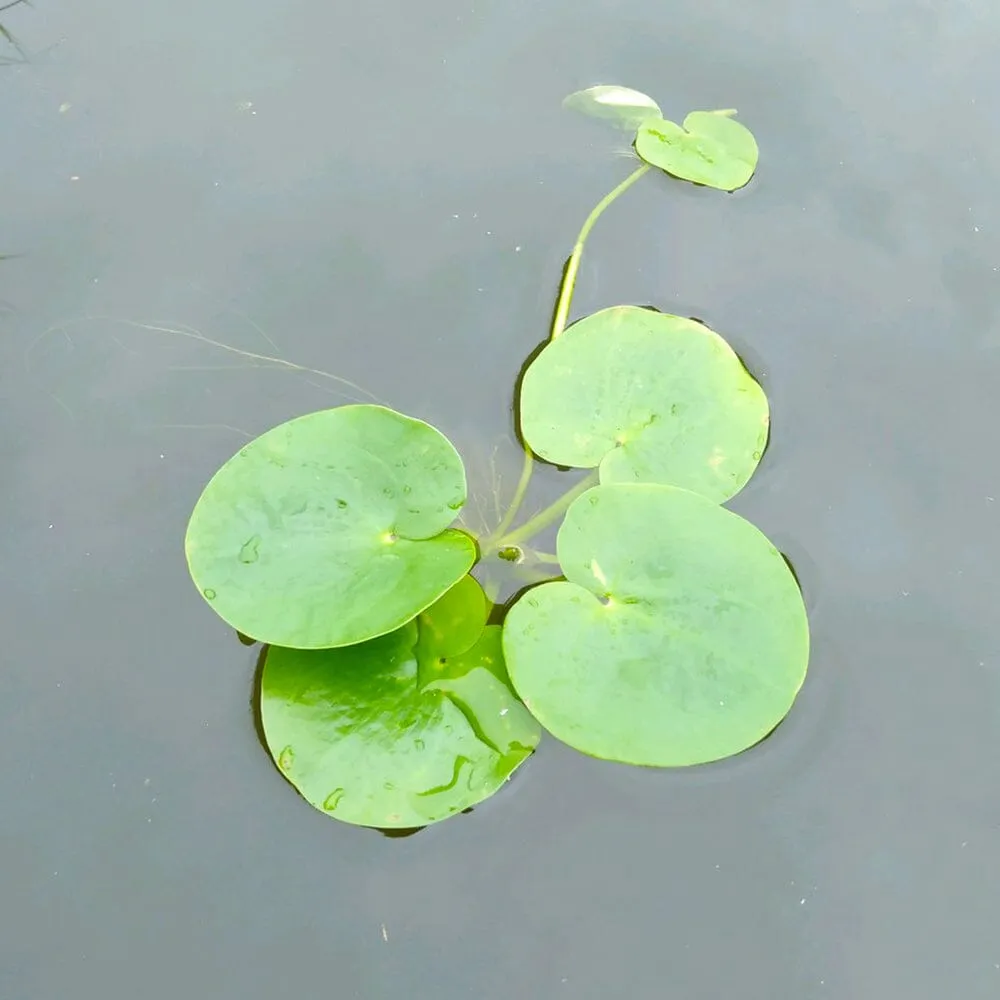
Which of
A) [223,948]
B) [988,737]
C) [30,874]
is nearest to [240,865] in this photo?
[223,948]

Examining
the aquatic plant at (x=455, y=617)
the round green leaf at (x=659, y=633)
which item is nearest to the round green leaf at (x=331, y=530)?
the aquatic plant at (x=455, y=617)

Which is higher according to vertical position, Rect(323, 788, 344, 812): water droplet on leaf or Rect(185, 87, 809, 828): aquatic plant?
Rect(185, 87, 809, 828): aquatic plant

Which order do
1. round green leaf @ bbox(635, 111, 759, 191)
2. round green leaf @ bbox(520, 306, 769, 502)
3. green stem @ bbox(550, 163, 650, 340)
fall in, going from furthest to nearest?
1. round green leaf @ bbox(635, 111, 759, 191)
2. green stem @ bbox(550, 163, 650, 340)
3. round green leaf @ bbox(520, 306, 769, 502)

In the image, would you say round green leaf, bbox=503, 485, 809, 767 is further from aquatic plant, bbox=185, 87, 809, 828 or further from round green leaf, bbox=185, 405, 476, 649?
round green leaf, bbox=185, 405, 476, 649

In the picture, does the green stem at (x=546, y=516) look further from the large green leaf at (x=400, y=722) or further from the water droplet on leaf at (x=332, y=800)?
the water droplet on leaf at (x=332, y=800)

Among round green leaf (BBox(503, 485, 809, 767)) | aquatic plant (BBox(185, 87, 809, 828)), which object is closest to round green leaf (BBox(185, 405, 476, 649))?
aquatic plant (BBox(185, 87, 809, 828))

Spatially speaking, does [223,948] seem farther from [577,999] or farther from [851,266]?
[851,266]
